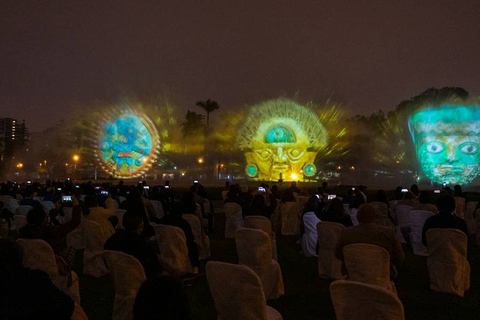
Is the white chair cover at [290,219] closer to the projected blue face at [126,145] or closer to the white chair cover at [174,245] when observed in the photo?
the white chair cover at [174,245]

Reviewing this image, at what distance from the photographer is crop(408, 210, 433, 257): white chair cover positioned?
10.3 m

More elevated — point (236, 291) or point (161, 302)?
point (161, 302)

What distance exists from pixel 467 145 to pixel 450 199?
1528 inches

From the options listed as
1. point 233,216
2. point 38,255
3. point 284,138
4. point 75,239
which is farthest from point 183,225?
point 284,138

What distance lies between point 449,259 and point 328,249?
2.08 m

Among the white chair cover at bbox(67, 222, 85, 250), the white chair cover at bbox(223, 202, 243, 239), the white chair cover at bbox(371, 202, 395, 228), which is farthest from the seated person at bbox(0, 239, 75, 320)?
the white chair cover at bbox(371, 202, 395, 228)

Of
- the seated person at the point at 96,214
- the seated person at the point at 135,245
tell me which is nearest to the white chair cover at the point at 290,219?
the seated person at the point at 96,214

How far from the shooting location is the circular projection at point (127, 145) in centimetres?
5847

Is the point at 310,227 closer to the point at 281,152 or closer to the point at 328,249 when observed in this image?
the point at 328,249

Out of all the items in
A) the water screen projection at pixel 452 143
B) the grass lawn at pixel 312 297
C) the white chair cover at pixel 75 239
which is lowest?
the grass lawn at pixel 312 297

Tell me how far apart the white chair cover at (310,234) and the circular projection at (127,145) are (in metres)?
49.1

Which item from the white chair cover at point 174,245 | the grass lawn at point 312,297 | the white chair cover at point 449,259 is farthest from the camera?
the white chair cover at point 174,245

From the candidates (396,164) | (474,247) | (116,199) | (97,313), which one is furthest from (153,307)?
(396,164)

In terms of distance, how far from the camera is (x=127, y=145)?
5859cm
